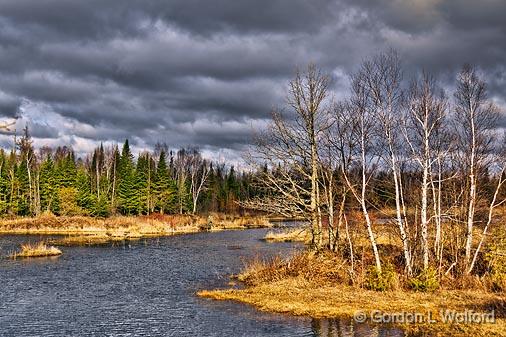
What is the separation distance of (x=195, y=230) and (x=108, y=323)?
4954 cm

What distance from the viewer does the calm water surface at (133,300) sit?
17516mm

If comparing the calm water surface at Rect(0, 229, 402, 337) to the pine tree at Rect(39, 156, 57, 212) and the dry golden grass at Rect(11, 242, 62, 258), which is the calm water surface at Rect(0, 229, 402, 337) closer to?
the dry golden grass at Rect(11, 242, 62, 258)

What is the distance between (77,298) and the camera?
23.4m

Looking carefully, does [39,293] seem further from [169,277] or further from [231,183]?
[231,183]

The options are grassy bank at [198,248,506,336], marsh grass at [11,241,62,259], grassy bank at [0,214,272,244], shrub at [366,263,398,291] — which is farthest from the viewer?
grassy bank at [0,214,272,244]

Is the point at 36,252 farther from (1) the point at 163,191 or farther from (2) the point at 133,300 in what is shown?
(1) the point at 163,191

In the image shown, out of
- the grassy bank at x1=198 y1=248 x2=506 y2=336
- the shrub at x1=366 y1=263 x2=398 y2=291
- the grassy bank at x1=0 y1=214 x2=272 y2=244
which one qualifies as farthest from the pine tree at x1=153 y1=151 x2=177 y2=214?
the shrub at x1=366 y1=263 x2=398 y2=291

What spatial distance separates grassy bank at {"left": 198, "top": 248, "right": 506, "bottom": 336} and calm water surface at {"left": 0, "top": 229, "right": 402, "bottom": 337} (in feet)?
3.57

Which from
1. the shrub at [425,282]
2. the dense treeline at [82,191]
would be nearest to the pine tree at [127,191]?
the dense treeline at [82,191]

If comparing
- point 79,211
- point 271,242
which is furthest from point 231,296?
point 79,211

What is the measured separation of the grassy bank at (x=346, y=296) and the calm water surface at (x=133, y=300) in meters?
1.09

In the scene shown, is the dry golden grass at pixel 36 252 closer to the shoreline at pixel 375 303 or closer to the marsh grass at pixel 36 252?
the marsh grass at pixel 36 252

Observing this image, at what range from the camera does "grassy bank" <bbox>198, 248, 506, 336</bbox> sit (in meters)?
17.0

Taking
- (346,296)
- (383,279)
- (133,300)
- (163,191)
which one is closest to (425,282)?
(383,279)
